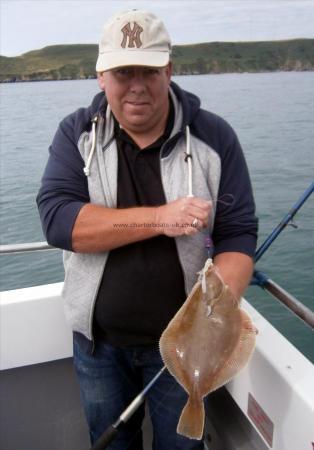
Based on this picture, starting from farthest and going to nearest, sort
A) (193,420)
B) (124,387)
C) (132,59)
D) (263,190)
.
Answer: (263,190) < (124,387) < (132,59) < (193,420)

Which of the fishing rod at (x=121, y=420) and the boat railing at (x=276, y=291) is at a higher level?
the boat railing at (x=276, y=291)

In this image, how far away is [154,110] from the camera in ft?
6.57

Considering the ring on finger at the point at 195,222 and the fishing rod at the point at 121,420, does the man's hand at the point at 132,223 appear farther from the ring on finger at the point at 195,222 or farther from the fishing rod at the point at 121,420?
the fishing rod at the point at 121,420

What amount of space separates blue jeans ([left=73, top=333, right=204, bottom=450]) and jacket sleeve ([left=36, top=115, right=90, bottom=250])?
59 centimetres

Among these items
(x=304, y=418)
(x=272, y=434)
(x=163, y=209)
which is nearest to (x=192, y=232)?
(x=163, y=209)

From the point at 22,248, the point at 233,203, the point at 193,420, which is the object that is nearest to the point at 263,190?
the point at 22,248

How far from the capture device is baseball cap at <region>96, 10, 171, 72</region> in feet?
6.26

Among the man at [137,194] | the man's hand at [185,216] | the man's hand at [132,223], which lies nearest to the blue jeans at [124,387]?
the man at [137,194]

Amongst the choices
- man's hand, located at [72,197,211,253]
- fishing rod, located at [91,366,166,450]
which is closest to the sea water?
fishing rod, located at [91,366,166,450]

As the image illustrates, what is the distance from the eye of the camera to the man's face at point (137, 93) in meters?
1.96

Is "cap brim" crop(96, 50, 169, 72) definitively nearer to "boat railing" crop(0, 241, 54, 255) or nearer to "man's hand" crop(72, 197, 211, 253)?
"man's hand" crop(72, 197, 211, 253)

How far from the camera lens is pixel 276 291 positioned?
8.20ft

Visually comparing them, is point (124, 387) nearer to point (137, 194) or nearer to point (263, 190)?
point (137, 194)

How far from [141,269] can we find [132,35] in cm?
100
